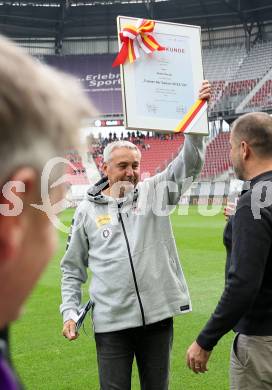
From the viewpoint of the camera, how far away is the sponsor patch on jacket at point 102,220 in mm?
3334

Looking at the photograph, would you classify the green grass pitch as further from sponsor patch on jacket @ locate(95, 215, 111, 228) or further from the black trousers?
sponsor patch on jacket @ locate(95, 215, 111, 228)

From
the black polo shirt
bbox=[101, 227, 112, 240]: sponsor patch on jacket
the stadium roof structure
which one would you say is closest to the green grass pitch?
bbox=[101, 227, 112, 240]: sponsor patch on jacket

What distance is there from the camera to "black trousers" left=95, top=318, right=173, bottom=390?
324 centimetres

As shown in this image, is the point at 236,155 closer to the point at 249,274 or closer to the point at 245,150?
the point at 245,150

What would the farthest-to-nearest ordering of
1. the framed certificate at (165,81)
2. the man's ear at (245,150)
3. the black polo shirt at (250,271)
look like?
the framed certificate at (165,81), the man's ear at (245,150), the black polo shirt at (250,271)

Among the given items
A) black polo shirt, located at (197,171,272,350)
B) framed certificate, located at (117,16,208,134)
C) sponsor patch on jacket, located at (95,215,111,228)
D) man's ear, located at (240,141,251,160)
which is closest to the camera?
black polo shirt, located at (197,171,272,350)

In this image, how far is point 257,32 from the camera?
44.1 metres

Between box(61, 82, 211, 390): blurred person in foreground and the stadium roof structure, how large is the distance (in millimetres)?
40098

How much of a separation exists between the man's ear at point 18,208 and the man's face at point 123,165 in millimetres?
2627

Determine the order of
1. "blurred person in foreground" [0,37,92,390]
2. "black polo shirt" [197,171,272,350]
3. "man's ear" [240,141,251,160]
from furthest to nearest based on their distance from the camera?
"man's ear" [240,141,251,160] < "black polo shirt" [197,171,272,350] < "blurred person in foreground" [0,37,92,390]

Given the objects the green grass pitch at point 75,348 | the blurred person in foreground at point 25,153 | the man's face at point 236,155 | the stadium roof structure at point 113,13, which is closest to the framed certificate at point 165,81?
the man's face at point 236,155

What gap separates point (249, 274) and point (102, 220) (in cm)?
112

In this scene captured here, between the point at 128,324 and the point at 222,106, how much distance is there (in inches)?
1509

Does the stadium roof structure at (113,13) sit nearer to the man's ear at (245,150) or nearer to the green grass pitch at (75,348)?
the green grass pitch at (75,348)
